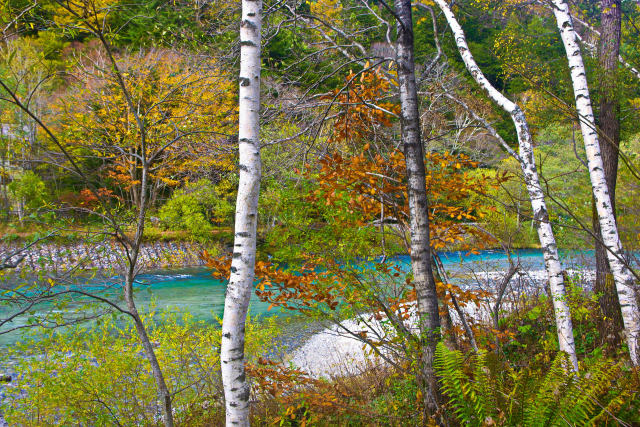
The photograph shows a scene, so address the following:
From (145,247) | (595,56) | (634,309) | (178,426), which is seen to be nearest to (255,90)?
(178,426)

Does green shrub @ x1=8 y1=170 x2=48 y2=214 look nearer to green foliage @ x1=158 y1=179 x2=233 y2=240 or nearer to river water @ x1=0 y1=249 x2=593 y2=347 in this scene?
green foliage @ x1=158 y1=179 x2=233 y2=240

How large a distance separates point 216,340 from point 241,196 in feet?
7.62

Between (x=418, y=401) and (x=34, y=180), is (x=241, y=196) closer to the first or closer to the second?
(x=418, y=401)

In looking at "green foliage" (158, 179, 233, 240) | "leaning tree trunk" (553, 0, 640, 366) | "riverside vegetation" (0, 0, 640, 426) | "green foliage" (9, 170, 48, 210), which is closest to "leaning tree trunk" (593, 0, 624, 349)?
"riverside vegetation" (0, 0, 640, 426)

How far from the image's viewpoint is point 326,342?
7.90m

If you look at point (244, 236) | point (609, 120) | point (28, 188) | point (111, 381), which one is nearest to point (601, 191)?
point (609, 120)

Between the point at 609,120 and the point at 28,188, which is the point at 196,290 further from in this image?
the point at 609,120

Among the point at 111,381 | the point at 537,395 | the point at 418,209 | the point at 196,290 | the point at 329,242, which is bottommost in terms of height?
the point at 196,290

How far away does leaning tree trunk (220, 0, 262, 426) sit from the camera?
7.83ft

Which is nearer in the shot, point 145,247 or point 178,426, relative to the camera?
point 178,426

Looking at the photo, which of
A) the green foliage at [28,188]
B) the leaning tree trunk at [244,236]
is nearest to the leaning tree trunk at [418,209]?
the leaning tree trunk at [244,236]

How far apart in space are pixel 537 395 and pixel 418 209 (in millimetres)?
1306

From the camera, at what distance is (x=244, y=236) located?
2.42m

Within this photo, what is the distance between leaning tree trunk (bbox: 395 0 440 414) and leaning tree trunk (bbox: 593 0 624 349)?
3067 mm
